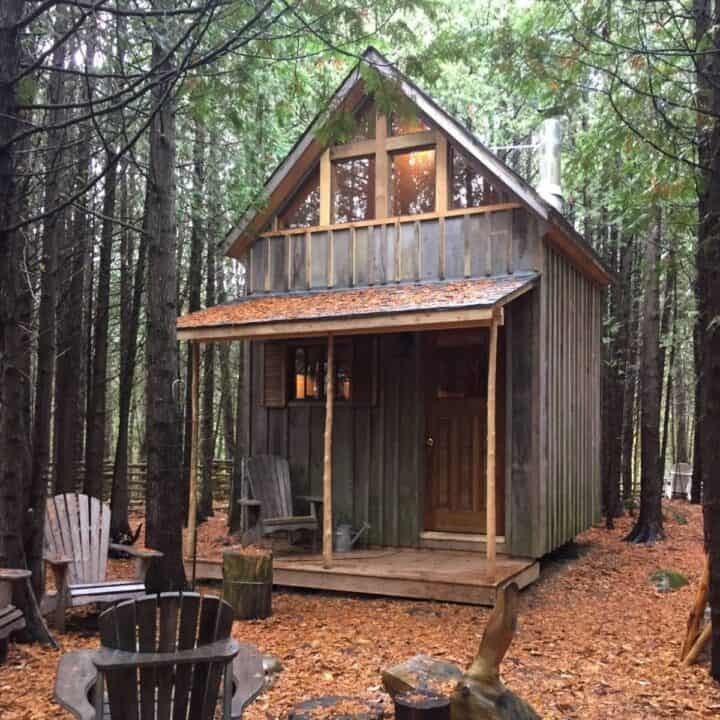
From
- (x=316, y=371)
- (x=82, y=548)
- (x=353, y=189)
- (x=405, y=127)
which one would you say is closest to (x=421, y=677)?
(x=82, y=548)

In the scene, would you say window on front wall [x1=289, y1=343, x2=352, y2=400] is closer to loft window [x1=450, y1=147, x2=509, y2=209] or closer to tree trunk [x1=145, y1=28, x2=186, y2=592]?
loft window [x1=450, y1=147, x2=509, y2=209]

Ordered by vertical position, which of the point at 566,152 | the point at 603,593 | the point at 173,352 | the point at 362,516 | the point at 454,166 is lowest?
the point at 603,593

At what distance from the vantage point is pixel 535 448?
8555 millimetres

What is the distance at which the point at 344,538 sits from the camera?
30.3 ft

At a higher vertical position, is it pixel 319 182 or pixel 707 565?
pixel 319 182

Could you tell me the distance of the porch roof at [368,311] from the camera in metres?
7.42

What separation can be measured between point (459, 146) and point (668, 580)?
5671 mm

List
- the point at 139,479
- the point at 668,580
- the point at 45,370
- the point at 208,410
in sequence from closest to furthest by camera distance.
Result: the point at 45,370, the point at 668,580, the point at 208,410, the point at 139,479

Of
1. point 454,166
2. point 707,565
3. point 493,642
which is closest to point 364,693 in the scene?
point 493,642

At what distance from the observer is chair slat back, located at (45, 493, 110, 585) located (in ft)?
22.5

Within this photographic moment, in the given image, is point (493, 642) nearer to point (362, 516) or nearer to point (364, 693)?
point (364, 693)

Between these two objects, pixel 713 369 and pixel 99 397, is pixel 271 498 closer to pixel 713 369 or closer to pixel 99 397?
pixel 99 397

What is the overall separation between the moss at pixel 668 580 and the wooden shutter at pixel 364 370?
12.9ft

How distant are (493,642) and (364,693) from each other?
1.18 metres
